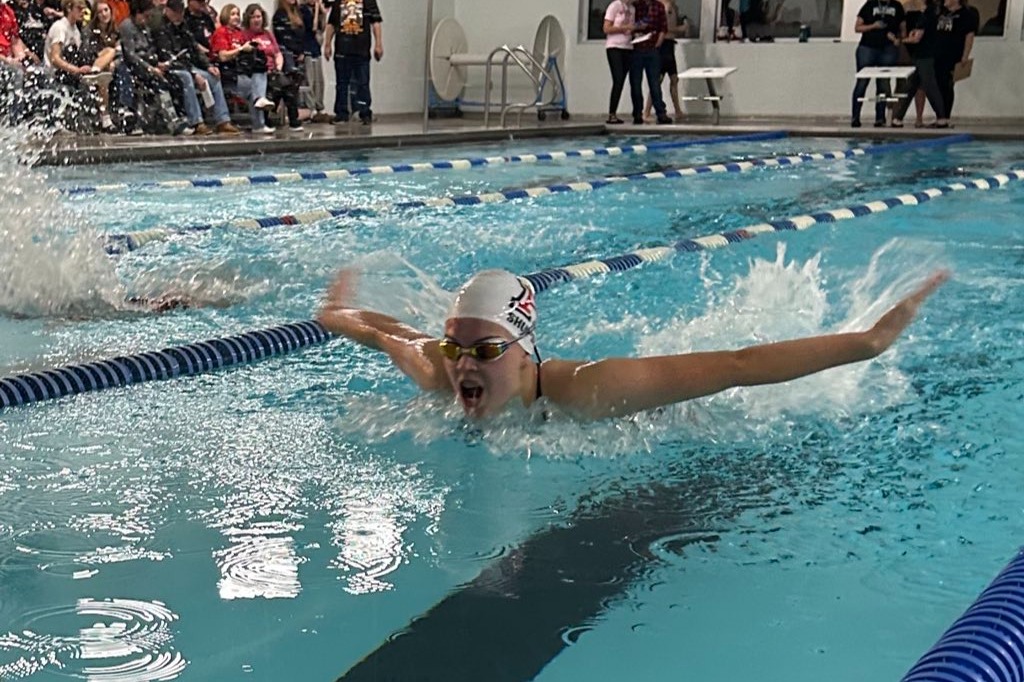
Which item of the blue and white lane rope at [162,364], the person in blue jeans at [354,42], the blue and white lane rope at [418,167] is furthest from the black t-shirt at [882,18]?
the blue and white lane rope at [162,364]

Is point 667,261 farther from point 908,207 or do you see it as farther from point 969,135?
point 969,135

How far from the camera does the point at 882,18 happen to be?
49.4ft

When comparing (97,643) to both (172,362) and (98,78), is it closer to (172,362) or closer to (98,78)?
(172,362)

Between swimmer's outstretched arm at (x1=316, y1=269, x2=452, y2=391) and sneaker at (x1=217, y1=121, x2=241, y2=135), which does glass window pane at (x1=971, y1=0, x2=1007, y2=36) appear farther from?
swimmer's outstretched arm at (x1=316, y1=269, x2=452, y2=391)

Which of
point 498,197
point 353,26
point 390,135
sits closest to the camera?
point 498,197

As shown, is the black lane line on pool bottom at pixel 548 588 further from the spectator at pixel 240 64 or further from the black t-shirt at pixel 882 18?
the black t-shirt at pixel 882 18

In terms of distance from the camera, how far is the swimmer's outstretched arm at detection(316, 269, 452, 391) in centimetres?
367

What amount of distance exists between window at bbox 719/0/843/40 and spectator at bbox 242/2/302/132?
7.15m

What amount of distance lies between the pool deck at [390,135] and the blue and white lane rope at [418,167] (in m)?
1.04

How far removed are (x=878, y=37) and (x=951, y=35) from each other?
33.7 inches

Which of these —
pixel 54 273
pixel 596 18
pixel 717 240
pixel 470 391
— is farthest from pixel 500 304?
pixel 596 18

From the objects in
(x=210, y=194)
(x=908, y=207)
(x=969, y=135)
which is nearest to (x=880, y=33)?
(x=969, y=135)

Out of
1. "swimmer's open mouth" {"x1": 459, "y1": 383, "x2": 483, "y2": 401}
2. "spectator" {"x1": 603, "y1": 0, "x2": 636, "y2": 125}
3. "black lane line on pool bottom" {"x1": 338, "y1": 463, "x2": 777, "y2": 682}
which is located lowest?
"black lane line on pool bottom" {"x1": 338, "y1": 463, "x2": 777, "y2": 682}

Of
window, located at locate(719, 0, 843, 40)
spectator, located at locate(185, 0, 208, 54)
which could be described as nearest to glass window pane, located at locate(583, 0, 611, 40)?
window, located at locate(719, 0, 843, 40)
